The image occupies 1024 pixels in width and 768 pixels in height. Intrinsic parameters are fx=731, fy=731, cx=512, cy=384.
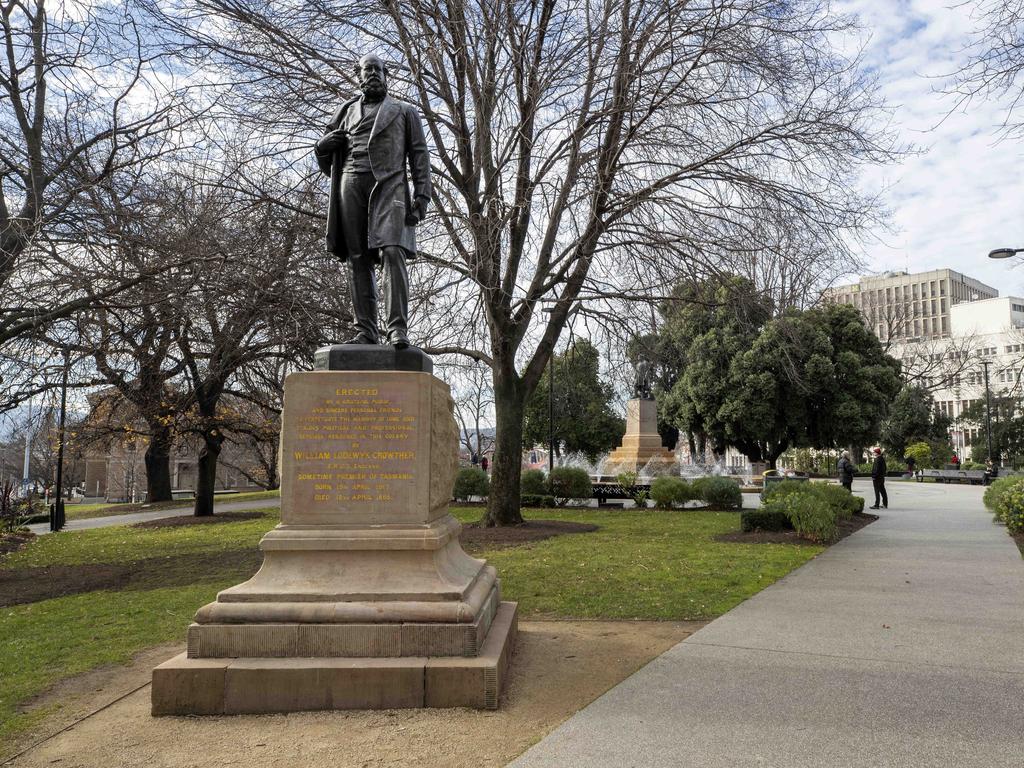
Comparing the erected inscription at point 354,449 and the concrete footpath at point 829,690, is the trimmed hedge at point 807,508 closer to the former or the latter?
the concrete footpath at point 829,690

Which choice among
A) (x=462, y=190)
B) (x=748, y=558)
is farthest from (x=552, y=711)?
(x=462, y=190)

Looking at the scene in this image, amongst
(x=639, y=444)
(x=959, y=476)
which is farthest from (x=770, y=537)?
(x=959, y=476)

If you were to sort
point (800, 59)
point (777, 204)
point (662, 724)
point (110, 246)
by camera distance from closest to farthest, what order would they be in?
point (662, 724)
point (110, 246)
point (800, 59)
point (777, 204)

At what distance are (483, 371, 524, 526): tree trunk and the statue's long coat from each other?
10.0 meters

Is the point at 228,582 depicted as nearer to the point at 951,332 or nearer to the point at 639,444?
the point at 639,444

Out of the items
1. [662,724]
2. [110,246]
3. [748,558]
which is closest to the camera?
[662,724]

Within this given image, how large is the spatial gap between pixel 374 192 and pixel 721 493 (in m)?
16.8

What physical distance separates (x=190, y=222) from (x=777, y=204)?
10.0 metres

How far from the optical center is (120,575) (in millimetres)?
10750

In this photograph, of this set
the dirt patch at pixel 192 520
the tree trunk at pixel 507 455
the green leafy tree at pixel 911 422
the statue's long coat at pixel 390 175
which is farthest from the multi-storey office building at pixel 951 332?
the dirt patch at pixel 192 520

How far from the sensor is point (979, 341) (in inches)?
2253

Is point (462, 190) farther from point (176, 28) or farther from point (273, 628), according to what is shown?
point (273, 628)

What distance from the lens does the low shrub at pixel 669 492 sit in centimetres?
2077

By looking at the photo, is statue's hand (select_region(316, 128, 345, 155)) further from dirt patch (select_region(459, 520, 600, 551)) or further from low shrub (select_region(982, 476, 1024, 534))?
low shrub (select_region(982, 476, 1024, 534))
